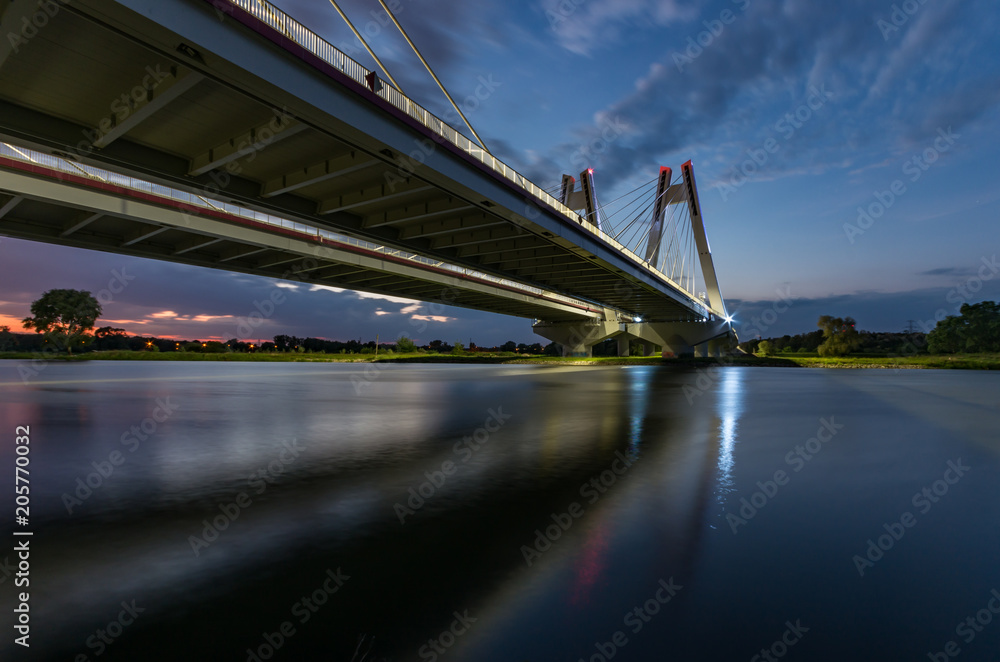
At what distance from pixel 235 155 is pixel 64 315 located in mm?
116253

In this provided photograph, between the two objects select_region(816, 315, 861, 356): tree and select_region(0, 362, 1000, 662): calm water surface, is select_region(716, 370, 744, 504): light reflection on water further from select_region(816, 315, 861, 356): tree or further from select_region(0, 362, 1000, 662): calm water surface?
select_region(816, 315, 861, 356): tree

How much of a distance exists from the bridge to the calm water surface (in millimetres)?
8461

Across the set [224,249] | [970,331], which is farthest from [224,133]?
[970,331]

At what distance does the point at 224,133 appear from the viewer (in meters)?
15.4

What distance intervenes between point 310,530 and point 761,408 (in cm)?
1817

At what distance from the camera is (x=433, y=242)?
29.4 m

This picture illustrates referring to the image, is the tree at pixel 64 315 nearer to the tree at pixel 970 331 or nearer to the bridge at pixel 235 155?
the bridge at pixel 235 155

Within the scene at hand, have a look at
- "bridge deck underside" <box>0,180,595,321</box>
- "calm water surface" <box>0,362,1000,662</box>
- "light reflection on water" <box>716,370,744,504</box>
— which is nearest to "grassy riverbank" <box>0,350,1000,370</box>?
"bridge deck underside" <box>0,180,595,321</box>

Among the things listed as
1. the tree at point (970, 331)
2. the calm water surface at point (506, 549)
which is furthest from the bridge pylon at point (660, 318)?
the tree at point (970, 331)

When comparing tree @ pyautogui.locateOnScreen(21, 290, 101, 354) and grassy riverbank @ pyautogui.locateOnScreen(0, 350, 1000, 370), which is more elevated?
tree @ pyautogui.locateOnScreen(21, 290, 101, 354)

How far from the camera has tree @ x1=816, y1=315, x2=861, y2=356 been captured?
97.0 meters

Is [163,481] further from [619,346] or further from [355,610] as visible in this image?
[619,346]

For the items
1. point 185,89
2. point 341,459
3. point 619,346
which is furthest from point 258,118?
point 619,346

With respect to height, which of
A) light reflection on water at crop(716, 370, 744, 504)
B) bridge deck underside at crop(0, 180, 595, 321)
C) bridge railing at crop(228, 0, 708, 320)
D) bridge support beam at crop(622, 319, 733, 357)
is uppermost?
bridge railing at crop(228, 0, 708, 320)
